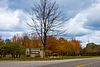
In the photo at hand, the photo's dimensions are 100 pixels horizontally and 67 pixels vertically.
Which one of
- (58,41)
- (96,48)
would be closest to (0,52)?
(58,41)

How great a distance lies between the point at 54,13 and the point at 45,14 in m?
2.11

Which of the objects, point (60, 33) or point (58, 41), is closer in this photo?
point (60, 33)

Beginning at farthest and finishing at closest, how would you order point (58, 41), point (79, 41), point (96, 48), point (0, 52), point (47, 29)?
point (96, 48) → point (79, 41) → point (58, 41) → point (47, 29) → point (0, 52)

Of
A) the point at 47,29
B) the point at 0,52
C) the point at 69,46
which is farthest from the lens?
the point at 69,46

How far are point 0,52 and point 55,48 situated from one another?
119 ft

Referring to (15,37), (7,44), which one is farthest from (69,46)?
(7,44)

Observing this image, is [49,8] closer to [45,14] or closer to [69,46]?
[45,14]

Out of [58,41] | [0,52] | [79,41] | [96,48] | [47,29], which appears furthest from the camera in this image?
[96,48]

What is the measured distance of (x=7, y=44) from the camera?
195ft

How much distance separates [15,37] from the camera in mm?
116562

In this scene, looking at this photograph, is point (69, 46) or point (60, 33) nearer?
point (60, 33)

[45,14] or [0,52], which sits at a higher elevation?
[45,14]

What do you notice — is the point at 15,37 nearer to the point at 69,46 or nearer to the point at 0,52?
the point at 69,46

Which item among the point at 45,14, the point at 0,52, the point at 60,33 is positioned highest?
the point at 45,14
